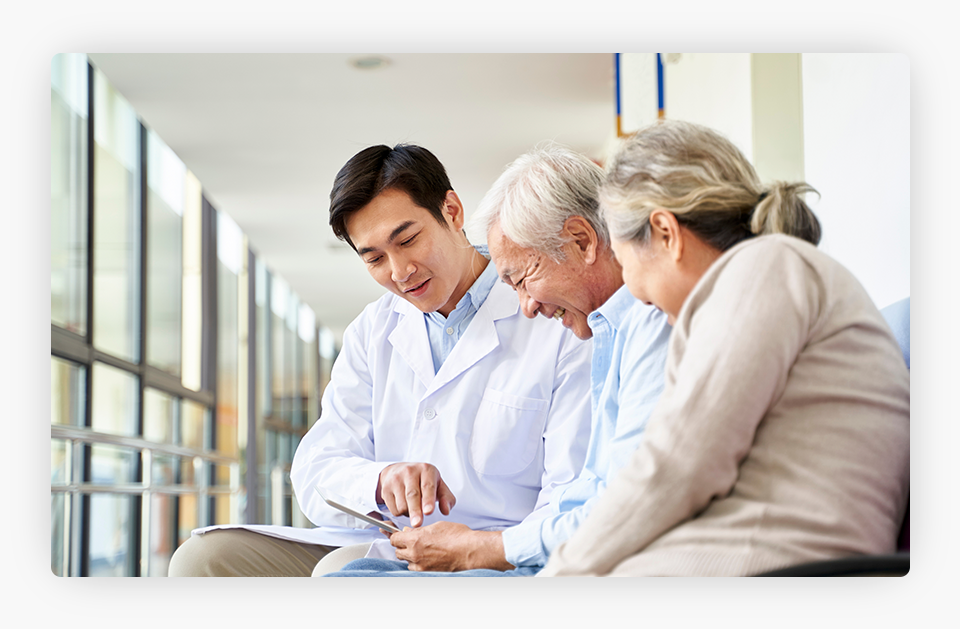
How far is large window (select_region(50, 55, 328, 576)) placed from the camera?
2104mm

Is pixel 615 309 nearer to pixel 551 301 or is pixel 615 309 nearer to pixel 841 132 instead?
pixel 551 301

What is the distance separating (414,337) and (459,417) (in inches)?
8.0

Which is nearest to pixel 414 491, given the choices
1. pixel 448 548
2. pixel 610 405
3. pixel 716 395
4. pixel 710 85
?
pixel 448 548

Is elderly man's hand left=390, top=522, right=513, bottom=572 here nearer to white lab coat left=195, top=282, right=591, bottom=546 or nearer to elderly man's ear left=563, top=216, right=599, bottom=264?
white lab coat left=195, top=282, right=591, bottom=546

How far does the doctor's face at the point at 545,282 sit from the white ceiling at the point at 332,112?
199 mm

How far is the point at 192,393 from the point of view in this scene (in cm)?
232

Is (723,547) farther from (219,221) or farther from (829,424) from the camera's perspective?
(219,221)

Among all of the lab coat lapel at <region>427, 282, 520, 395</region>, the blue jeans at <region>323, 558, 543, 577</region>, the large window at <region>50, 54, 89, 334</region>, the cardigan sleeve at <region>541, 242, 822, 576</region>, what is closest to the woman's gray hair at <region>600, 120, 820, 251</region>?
the cardigan sleeve at <region>541, 242, 822, 576</region>

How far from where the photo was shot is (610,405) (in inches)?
73.9

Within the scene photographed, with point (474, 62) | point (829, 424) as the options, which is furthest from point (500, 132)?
point (829, 424)

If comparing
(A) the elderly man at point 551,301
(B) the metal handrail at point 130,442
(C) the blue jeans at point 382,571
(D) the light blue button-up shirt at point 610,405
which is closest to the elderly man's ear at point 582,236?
(A) the elderly man at point 551,301

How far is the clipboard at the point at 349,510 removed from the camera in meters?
2.00

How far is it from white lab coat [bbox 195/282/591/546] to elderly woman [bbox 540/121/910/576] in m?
0.35

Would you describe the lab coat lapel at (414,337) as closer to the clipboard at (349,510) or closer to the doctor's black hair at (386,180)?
the doctor's black hair at (386,180)
